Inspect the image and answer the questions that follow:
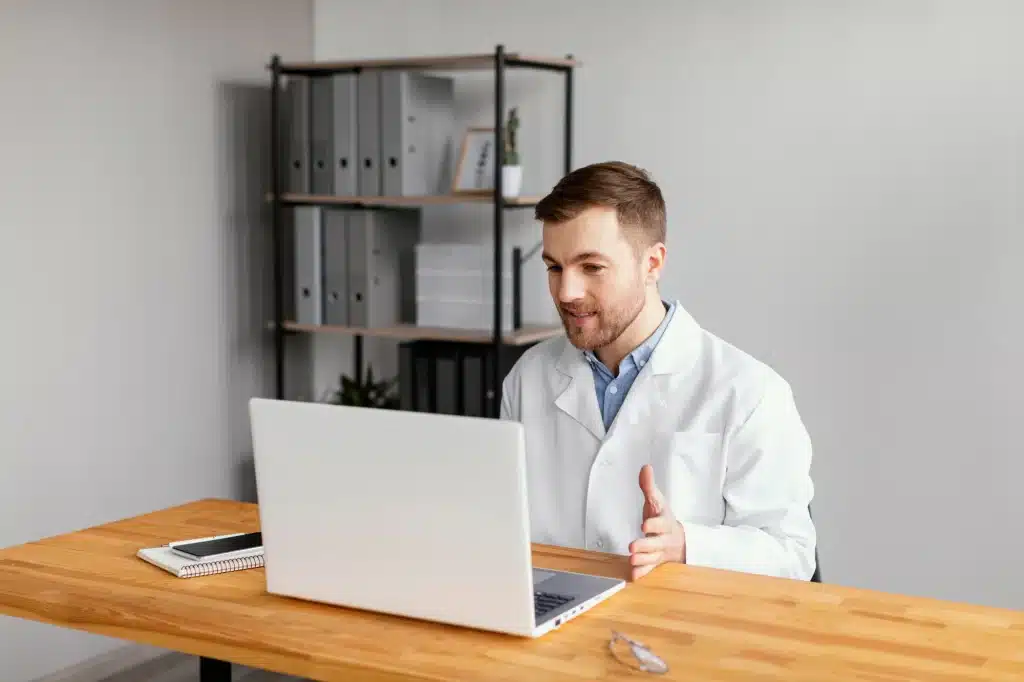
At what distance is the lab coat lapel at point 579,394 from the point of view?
237cm

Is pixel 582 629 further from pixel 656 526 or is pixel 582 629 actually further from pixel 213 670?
pixel 213 670

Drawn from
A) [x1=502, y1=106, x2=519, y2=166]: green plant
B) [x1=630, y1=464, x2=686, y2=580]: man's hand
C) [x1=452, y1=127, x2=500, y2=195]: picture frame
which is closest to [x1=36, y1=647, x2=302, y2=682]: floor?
[x1=452, y1=127, x2=500, y2=195]: picture frame

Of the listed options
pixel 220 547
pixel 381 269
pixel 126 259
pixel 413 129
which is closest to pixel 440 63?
pixel 413 129

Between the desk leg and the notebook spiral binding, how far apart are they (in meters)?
0.25

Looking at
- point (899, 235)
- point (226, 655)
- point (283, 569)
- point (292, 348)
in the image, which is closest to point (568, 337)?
point (283, 569)

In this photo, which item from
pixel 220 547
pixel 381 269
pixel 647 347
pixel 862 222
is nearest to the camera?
pixel 220 547

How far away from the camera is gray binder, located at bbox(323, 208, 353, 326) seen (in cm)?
413

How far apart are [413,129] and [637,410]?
1957mm

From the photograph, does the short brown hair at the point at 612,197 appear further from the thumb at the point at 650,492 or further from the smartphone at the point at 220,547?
the smartphone at the point at 220,547

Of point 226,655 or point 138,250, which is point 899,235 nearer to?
point 138,250

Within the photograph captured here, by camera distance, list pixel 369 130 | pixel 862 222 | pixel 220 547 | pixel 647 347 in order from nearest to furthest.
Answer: pixel 220 547 → pixel 647 347 → pixel 862 222 → pixel 369 130

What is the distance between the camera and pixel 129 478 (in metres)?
Result: 3.88

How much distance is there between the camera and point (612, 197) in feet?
7.53

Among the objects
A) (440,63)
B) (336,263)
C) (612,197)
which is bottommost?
(336,263)
